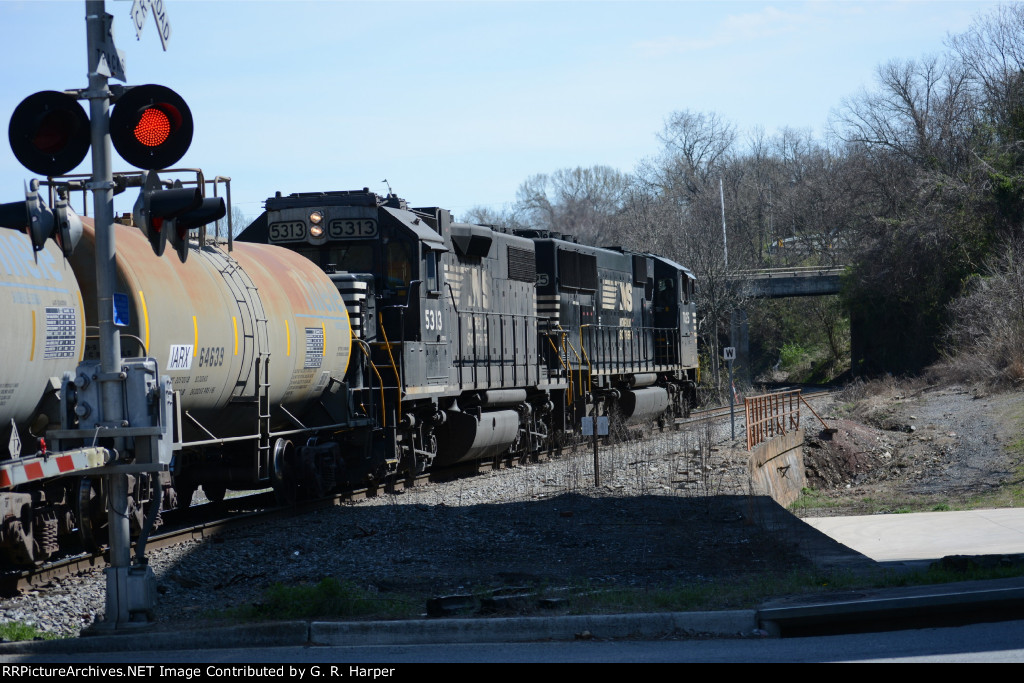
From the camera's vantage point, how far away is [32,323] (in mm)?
8492

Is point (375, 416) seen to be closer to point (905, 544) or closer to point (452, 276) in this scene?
point (452, 276)

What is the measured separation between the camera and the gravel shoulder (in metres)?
8.76

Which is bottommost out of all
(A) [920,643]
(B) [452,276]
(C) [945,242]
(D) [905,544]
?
(D) [905,544]

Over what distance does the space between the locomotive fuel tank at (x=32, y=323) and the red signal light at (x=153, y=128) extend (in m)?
1.89

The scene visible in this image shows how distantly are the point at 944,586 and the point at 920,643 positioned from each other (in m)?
1.25

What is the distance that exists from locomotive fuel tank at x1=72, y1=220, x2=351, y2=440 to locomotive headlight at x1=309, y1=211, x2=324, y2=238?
1300 mm

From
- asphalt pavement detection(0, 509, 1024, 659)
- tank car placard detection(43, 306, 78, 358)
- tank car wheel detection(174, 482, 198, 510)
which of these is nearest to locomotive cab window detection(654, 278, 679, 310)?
tank car wheel detection(174, 482, 198, 510)

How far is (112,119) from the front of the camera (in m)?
7.10

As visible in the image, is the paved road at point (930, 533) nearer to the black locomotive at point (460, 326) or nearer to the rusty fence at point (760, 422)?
the rusty fence at point (760, 422)

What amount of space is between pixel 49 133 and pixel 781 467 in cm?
1840

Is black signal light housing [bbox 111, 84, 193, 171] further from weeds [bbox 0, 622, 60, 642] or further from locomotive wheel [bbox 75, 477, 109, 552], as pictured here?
locomotive wheel [bbox 75, 477, 109, 552]

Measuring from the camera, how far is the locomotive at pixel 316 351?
8797 millimetres
